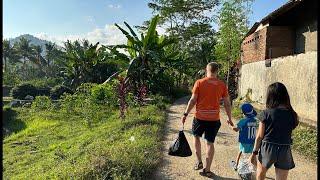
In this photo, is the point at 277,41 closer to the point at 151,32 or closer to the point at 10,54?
the point at 151,32

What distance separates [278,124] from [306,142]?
13.4ft

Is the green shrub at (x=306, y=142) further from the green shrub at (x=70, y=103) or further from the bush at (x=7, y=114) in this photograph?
the bush at (x=7, y=114)

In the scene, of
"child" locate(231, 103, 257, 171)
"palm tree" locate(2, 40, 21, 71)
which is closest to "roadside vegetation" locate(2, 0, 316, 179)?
"child" locate(231, 103, 257, 171)

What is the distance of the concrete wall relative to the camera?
922 centimetres

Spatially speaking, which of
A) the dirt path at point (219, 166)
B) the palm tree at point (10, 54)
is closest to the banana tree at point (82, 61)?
the dirt path at point (219, 166)

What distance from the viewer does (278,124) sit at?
470 centimetres

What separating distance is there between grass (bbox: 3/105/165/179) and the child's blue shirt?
4.98 ft

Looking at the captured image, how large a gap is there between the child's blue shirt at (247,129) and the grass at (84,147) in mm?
1518

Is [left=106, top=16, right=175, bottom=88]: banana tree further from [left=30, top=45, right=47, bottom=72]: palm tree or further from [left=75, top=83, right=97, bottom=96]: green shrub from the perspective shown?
[left=30, top=45, right=47, bottom=72]: palm tree

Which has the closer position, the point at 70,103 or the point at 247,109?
the point at 247,109

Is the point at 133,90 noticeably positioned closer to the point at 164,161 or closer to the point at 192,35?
the point at 164,161

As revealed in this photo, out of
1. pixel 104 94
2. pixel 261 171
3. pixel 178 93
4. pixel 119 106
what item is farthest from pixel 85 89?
pixel 261 171

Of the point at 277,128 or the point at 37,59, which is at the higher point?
the point at 37,59

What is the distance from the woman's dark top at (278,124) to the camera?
15.3 ft
